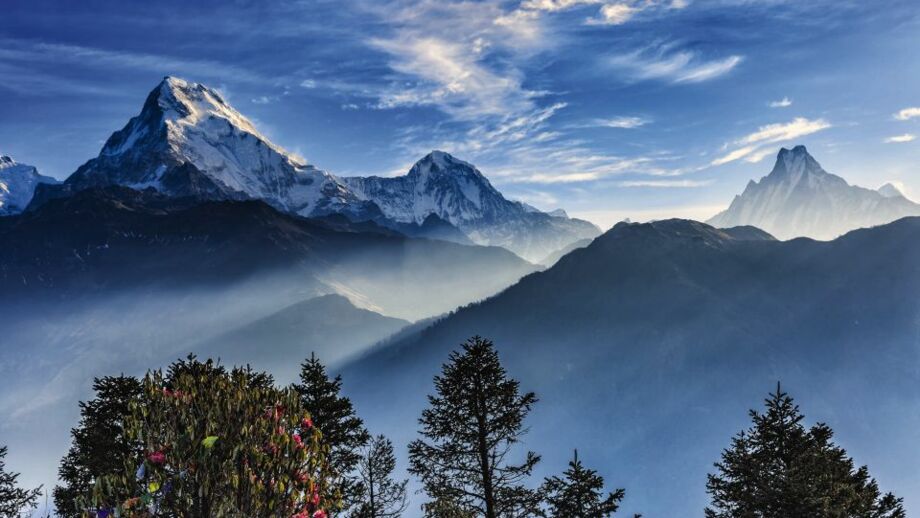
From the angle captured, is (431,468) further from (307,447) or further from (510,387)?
(307,447)

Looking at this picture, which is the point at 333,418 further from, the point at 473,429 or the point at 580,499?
the point at 580,499

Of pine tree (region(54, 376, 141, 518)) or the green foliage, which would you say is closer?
the green foliage

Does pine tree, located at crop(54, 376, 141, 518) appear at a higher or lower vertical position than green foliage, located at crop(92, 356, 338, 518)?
higher

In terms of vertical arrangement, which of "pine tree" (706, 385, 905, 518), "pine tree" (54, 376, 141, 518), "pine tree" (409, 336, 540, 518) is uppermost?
"pine tree" (54, 376, 141, 518)

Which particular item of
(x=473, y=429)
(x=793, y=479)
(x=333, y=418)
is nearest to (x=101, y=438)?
(x=333, y=418)

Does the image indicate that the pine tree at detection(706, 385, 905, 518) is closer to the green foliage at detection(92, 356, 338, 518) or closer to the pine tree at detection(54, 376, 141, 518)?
the green foliage at detection(92, 356, 338, 518)

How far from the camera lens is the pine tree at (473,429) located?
68.3 ft

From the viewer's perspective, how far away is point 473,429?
71.3ft

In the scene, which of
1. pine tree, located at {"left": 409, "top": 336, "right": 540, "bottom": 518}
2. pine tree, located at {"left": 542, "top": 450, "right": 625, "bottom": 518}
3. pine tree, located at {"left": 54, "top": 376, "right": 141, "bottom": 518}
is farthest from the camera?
pine tree, located at {"left": 54, "top": 376, "right": 141, "bottom": 518}

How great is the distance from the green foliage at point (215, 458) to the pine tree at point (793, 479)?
56.2 ft

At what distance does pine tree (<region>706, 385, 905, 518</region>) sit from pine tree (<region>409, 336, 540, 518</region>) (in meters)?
9.56

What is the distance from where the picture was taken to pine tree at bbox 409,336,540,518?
20.8 meters

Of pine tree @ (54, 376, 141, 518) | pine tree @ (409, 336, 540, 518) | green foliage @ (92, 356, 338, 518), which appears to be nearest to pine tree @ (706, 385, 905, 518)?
pine tree @ (409, 336, 540, 518)

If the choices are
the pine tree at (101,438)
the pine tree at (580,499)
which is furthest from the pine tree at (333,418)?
the pine tree at (580,499)
